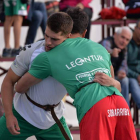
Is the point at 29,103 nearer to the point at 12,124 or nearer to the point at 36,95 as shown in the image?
the point at 36,95

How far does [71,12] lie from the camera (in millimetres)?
2521

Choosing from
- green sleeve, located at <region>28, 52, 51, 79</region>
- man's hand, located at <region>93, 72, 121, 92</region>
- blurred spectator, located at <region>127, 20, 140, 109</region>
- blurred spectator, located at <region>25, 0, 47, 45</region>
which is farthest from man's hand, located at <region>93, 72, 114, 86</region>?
blurred spectator, located at <region>25, 0, 47, 45</region>

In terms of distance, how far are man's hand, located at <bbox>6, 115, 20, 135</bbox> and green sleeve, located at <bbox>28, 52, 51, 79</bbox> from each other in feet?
0.95

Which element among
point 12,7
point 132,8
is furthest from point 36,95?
point 132,8

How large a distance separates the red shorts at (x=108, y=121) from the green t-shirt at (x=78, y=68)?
36 millimetres

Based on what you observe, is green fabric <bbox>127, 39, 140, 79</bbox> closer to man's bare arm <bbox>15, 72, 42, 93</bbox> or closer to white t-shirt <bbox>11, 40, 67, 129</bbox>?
white t-shirt <bbox>11, 40, 67, 129</bbox>

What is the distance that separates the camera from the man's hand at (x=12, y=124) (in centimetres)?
238

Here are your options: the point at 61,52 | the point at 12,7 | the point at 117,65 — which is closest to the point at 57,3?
the point at 12,7

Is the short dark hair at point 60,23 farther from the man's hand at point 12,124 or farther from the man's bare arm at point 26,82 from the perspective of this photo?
the man's hand at point 12,124

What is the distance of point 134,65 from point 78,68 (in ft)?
8.88

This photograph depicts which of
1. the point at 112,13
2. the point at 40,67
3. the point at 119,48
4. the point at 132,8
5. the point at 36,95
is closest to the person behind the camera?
the point at 40,67

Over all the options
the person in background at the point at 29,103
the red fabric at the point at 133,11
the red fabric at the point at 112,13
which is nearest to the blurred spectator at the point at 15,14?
the red fabric at the point at 112,13

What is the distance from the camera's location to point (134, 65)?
15.8 ft

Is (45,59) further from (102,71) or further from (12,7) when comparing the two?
(12,7)
